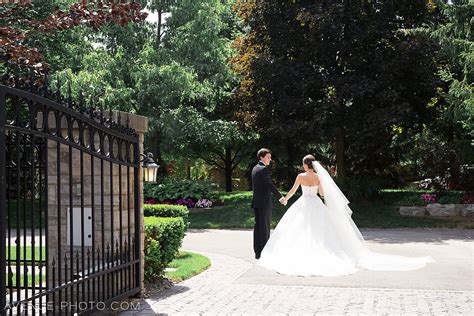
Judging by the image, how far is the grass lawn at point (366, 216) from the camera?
18891 millimetres

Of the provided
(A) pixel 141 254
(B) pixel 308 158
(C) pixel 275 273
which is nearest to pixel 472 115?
(B) pixel 308 158

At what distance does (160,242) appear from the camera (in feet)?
30.0

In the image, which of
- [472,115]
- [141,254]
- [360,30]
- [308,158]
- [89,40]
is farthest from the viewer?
[89,40]

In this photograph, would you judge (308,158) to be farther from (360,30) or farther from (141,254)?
(360,30)

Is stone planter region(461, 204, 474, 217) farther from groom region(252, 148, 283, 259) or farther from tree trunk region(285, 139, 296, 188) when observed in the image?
tree trunk region(285, 139, 296, 188)

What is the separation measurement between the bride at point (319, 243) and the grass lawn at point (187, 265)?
116cm

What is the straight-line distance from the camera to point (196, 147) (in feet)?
100

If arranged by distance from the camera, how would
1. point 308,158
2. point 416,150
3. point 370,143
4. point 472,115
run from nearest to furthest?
point 308,158
point 472,115
point 370,143
point 416,150

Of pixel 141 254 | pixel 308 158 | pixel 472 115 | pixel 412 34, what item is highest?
pixel 412 34

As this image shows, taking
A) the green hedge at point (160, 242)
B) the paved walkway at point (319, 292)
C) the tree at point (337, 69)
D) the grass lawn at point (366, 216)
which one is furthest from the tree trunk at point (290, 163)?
the green hedge at point (160, 242)

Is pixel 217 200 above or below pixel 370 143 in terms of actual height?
below

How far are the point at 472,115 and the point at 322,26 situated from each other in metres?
6.02

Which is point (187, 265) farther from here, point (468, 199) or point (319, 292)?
point (468, 199)

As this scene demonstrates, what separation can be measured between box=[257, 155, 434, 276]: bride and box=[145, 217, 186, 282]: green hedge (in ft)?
6.58
